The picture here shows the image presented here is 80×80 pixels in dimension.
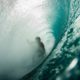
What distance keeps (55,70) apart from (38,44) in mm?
125

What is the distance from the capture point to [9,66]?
883 millimetres

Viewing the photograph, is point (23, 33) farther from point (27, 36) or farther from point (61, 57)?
point (61, 57)

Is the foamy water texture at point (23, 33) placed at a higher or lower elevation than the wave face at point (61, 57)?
higher

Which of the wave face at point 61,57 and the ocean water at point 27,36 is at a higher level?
the ocean water at point 27,36

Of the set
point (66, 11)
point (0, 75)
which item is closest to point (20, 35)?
point (0, 75)

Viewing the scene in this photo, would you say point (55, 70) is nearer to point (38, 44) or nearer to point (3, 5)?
point (38, 44)

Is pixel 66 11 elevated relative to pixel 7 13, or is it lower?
lower

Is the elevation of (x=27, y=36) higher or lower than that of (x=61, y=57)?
higher

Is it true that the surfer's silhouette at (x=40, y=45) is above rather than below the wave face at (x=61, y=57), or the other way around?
above

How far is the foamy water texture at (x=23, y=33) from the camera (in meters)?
0.85

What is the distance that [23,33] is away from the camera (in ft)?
2.80

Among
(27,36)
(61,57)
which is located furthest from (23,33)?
(61,57)

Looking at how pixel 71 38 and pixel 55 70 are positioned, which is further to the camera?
pixel 71 38

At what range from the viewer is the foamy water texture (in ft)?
2.79
